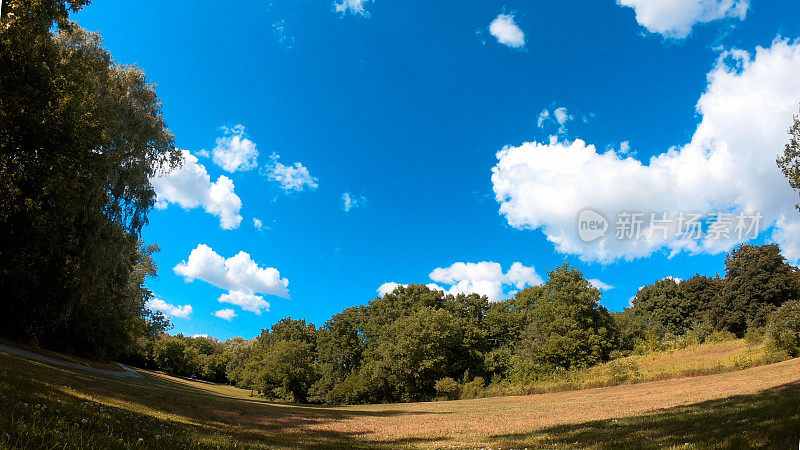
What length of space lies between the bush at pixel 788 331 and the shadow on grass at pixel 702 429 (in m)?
13.1

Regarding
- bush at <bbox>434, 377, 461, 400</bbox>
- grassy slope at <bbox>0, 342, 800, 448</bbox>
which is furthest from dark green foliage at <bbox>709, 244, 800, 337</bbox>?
grassy slope at <bbox>0, 342, 800, 448</bbox>

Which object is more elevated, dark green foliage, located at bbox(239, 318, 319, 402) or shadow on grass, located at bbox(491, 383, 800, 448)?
shadow on grass, located at bbox(491, 383, 800, 448)

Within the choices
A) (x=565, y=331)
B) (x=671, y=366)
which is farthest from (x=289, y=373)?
(x=671, y=366)

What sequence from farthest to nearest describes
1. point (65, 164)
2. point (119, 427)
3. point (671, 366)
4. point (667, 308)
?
point (667, 308)
point (671, 366)
point (65, 164)
point (119, 427)

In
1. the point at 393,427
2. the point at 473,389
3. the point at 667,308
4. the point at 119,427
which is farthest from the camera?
the point at 667,308

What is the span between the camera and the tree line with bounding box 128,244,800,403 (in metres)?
47.4

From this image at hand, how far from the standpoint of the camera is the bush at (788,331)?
22.9 metres

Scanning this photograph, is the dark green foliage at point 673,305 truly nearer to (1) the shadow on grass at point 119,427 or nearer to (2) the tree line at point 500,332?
(2) the tree line at point 500,332

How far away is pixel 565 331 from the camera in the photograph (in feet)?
160

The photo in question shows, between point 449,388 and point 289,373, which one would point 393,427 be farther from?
point 289,373

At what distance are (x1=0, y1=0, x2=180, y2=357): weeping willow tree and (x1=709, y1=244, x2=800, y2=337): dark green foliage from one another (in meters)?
66.3

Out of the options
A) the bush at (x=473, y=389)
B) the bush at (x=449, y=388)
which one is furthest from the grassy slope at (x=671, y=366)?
the bush at (x=449, y=388)

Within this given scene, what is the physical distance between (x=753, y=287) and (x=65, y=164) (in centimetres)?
7116

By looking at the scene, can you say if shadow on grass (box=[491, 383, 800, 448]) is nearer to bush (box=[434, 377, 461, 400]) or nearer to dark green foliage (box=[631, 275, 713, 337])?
bush (box=[434, 377, 461, 400])
